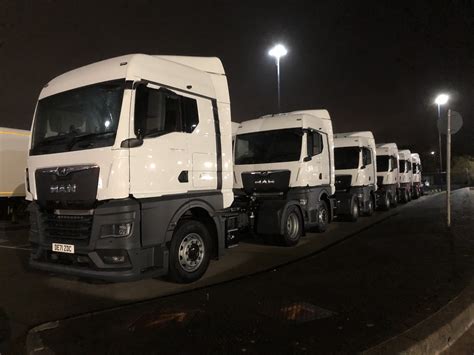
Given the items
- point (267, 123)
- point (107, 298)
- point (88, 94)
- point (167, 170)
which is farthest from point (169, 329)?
point (267, 123)

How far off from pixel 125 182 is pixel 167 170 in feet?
2.55

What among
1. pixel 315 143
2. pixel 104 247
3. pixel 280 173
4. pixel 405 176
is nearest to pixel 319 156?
pixel 315 143

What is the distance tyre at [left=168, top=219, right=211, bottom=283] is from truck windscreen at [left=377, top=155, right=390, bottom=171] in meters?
14.8

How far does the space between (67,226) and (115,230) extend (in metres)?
0.85

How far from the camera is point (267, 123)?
995cm

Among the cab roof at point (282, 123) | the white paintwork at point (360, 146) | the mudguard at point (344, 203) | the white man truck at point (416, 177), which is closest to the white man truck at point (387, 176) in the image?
the white paintwork at point (360, 146)

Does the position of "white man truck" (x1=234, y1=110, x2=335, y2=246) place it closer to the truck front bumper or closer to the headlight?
the truck front bumper

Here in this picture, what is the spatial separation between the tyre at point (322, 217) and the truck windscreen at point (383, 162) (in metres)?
9.02

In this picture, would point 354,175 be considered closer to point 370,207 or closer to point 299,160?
point 370,207

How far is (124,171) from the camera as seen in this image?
496 centimetres

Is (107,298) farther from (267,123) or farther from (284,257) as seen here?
(267,123)

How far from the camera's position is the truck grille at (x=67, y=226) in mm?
5070

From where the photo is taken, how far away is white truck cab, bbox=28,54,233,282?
495 centimetres

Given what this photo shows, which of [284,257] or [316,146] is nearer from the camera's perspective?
[284,257]
